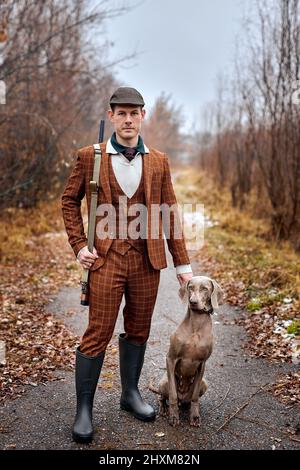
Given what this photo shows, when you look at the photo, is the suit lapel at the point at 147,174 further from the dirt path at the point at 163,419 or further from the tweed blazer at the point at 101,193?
the dirt path at the point at 163,419

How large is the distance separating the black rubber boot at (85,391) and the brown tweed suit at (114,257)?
0.07 meters

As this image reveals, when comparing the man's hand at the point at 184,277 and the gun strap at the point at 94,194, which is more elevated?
the gun strap at the point at 94,194

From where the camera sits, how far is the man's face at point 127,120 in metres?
3.17

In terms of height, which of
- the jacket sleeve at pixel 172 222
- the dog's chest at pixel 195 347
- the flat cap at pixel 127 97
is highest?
the flat cap at pixel 127 97

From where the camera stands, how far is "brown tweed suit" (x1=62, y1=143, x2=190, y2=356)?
318 cm

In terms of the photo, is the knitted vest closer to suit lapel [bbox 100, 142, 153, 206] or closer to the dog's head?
suit lapel [bbox 100, 142, 153, 206]

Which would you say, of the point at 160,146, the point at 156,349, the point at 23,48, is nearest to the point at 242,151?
the point at 23,48

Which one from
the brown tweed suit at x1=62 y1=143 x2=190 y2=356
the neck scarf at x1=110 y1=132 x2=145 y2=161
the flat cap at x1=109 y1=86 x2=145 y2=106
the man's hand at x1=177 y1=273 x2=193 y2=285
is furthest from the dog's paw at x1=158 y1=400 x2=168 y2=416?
the flat cap at x1=109 y1=86 x2=145 y2=106

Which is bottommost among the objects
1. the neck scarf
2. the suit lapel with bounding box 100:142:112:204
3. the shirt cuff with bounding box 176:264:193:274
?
the shirt cuff with bounding box 176:264:193:274

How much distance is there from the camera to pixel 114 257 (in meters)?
3.21

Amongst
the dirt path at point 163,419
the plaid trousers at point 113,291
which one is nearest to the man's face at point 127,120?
the plaid trousers at point 113,291

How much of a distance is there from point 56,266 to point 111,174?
5752 mm

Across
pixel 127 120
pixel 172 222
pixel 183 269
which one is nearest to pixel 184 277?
pixel 183 269
